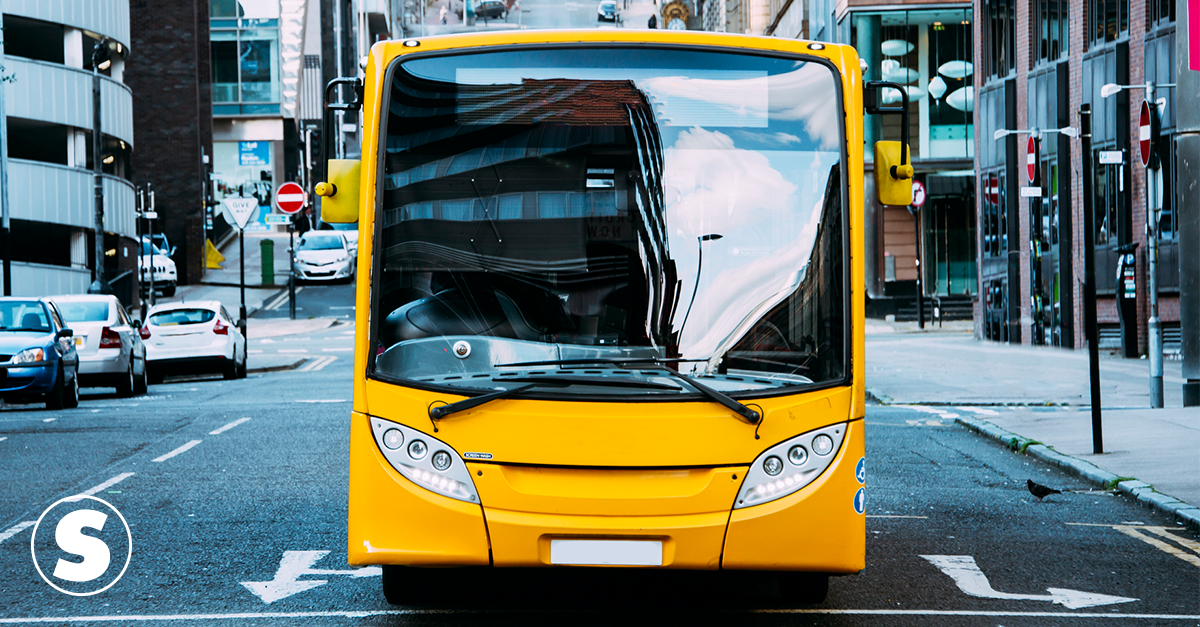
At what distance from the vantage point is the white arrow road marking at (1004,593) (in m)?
7.07

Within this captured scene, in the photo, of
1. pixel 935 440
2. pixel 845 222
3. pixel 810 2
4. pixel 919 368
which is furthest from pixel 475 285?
pixel 810 2

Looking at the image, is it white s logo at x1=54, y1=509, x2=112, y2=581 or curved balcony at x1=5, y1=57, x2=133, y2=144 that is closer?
white s logo at x1=54, y1=509, x2=112, y2=581

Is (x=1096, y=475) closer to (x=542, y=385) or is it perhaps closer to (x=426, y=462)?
(x=542, y=385)

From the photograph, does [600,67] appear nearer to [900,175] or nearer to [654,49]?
[654,49]

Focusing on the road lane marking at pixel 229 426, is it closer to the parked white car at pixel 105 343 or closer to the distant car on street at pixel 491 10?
the parked white car at pixel 105 343

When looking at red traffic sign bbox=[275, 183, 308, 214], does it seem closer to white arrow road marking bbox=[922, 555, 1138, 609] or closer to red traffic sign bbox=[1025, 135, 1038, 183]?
red traffic sign bbox=[1025, 135, 1038, 183]

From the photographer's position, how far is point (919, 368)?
25.0 meters

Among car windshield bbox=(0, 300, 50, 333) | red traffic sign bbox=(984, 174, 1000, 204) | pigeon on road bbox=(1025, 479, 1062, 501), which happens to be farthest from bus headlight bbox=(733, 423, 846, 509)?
red traffic sign bbox=(984, 174, 1000, 204)

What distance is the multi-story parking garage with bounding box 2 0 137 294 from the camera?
41.2m

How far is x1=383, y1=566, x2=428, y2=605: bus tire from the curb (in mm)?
5070

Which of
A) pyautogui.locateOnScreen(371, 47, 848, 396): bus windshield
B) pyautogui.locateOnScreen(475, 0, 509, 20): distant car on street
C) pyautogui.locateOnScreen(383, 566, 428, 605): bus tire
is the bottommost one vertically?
pyautogui.locateOnScreen(383, 566, 428, 605): bus tire

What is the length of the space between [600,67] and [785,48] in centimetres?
82

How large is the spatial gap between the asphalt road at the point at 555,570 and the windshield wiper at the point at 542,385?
41.1 inches

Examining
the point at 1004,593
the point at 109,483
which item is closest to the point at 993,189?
the point at 109,483
